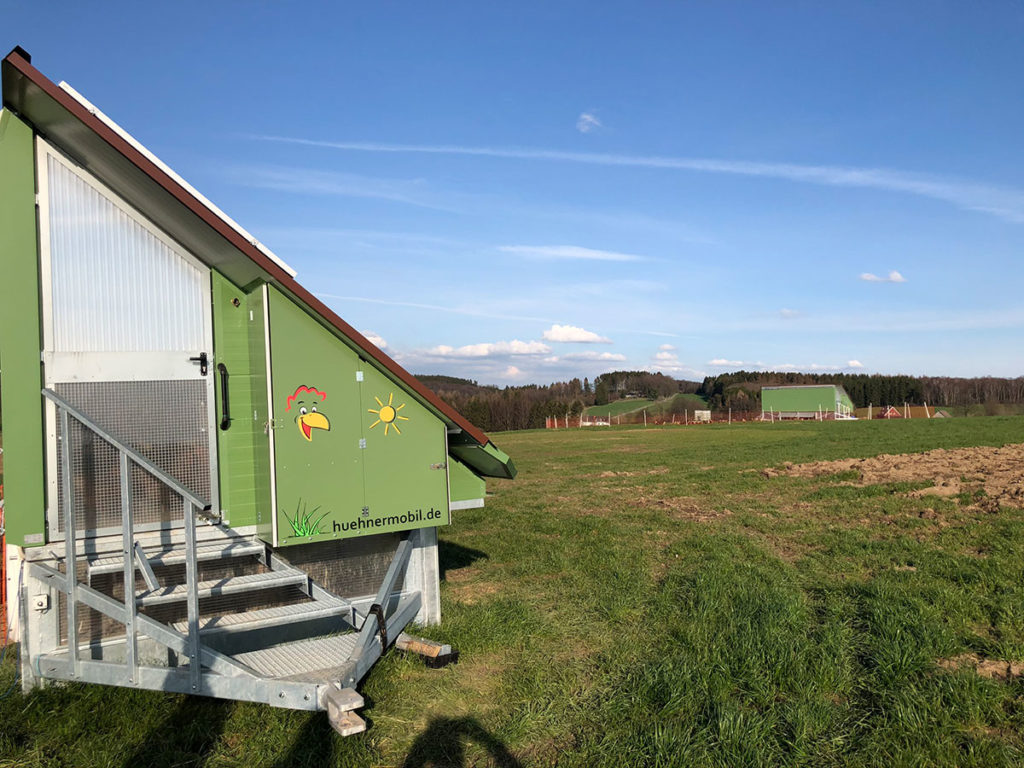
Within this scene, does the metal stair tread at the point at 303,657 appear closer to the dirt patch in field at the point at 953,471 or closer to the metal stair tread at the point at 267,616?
the metal stair tread at the point at 267,616

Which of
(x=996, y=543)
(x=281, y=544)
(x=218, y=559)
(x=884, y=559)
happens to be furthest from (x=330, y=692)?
(x=996, y=543)

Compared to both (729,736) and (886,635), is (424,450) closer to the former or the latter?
(729,736)

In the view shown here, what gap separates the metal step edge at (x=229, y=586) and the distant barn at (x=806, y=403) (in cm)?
8519

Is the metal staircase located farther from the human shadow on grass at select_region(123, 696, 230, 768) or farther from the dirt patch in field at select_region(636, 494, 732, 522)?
the dirt patch in field at select_region(636, 494, 732, 522)

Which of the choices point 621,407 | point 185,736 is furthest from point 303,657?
point 621,407

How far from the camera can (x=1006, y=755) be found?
4.39 m

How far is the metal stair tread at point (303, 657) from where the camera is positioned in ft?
17.3

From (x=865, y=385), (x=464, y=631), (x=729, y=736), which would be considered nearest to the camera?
(x=729, y=736)

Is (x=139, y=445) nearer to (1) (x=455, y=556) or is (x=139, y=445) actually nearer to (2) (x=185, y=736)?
(2) (x=185, y=736)

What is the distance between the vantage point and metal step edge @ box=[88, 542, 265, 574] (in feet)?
17.7

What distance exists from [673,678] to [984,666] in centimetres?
260

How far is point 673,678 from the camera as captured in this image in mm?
5684

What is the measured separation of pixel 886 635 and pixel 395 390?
5013 mm

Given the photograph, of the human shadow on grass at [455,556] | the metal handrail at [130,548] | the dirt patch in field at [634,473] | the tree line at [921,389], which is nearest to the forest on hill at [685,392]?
the tree line at [921,389]
